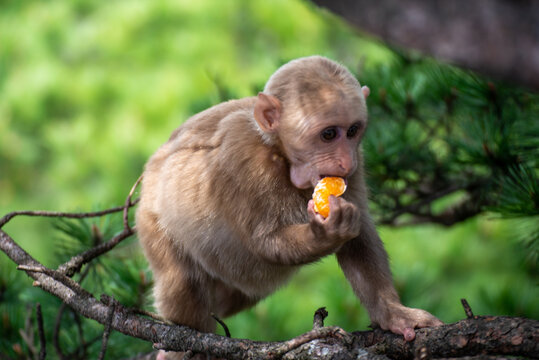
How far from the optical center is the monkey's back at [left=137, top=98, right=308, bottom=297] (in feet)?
7.95

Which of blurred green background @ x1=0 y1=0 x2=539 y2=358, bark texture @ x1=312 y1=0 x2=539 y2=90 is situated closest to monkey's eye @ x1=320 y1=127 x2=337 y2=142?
bark texture @ x1=312 y1=0 x2=539 y2=90

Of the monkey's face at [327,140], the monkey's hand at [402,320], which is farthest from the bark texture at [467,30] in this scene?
the monkey's hand at [402,320]

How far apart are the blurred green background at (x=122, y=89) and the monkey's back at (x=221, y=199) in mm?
4112

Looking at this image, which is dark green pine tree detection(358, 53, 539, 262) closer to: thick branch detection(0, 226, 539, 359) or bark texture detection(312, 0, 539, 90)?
thick branch detection(0, 226, 539, 359)

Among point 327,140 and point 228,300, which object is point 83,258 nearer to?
point 228,300

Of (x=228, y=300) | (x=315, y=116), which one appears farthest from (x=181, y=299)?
(x=315, y=116)

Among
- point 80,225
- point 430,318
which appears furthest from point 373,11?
point 80,225

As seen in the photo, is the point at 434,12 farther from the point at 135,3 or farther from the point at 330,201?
the point at 135,3

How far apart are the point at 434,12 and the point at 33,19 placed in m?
8.94

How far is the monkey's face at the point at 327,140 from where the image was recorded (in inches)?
89.4

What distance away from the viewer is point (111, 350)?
321 centimetres

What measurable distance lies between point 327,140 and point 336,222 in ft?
0.97

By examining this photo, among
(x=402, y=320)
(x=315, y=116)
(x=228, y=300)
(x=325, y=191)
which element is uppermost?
(x=315, y=116)

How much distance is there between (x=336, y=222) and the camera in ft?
7.10
